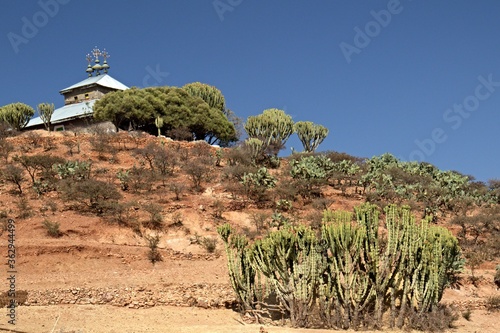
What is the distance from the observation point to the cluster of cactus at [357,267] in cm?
1422

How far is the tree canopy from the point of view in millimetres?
35438

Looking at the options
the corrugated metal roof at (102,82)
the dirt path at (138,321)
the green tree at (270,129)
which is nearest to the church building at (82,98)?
the corrugated metal roof at (102,82)

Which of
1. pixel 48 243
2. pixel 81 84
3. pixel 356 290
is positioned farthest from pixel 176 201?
pixel 81 84

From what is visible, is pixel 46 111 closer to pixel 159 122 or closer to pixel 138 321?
pixel 159 122

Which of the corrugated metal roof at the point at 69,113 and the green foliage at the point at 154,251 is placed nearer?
the green foliage at the point at 154,251

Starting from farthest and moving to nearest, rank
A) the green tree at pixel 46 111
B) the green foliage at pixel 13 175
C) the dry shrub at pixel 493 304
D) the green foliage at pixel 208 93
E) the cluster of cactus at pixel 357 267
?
1. the green foliage at pixel 208 93
2. the green tree at pixel 46 111
3. the green foliage at pixel 13 175
4. the dry shrub at pixel 493 304
5. the cluster of cactus at pixel 357 267

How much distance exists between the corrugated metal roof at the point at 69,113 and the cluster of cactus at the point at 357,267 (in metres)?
27.5

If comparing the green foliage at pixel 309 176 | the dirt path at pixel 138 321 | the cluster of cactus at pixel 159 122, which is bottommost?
the dirt path at pixel 138 321

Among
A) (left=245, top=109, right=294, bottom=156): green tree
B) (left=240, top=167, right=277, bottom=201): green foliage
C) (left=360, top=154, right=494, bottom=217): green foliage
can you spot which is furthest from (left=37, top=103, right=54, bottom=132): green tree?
(left=360, top=154, right=494, bottom=217): green foliage

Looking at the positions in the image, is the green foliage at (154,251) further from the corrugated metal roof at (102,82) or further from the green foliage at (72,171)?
the corrugated metal roof at (102,82)

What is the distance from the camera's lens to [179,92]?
123ft

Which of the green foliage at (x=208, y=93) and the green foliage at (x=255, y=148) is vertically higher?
the green foliage at (x=208, y=93)

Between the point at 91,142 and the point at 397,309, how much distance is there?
19706 millimetres

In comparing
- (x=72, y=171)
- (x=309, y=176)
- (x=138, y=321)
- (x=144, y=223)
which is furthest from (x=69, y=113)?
(x=138, y=321)
